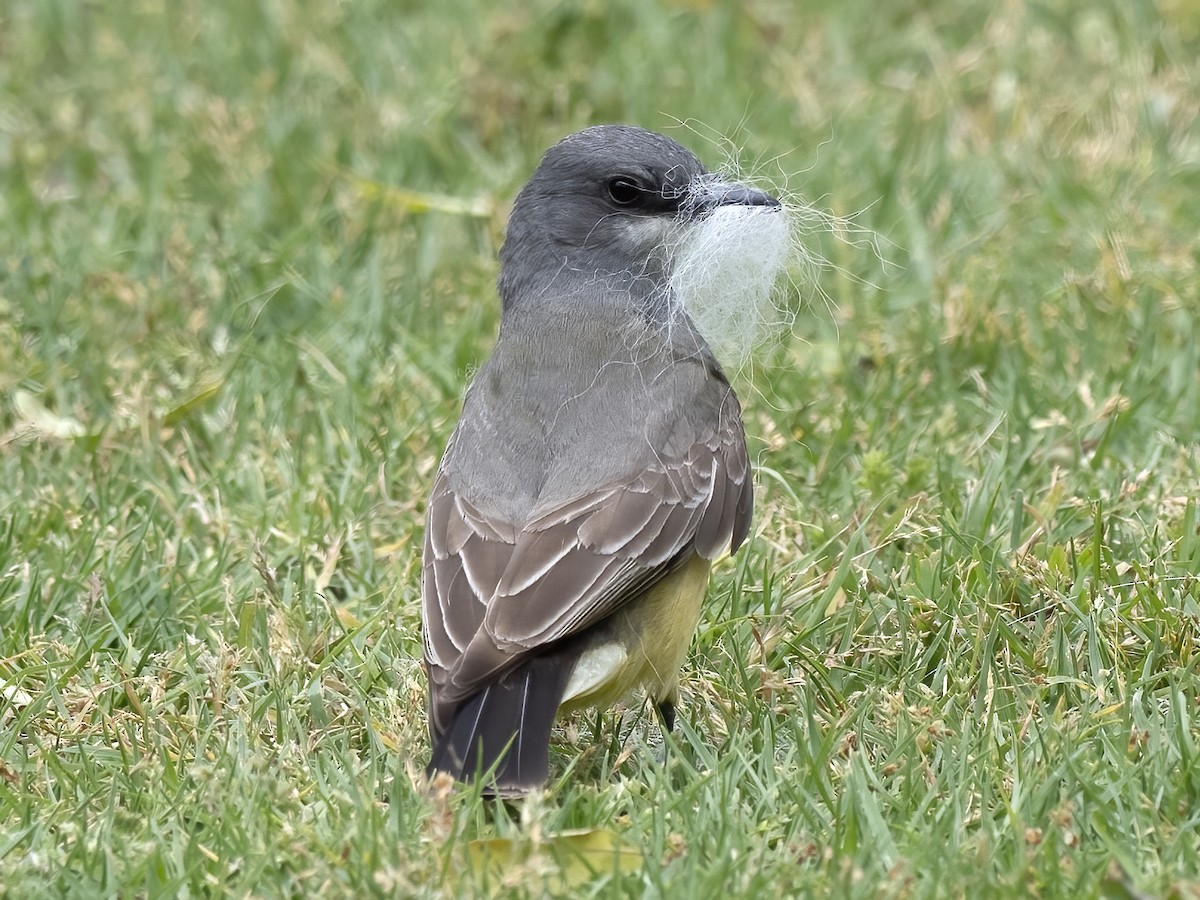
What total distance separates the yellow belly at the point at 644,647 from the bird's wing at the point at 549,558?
69 mm

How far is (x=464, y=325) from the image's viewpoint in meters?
7.54

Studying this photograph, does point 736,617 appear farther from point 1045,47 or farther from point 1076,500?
point 1045,47

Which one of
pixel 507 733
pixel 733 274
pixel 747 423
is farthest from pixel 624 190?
pixel 507 733

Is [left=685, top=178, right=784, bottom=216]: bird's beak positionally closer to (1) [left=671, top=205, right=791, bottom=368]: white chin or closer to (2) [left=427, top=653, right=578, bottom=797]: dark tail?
(1) [left=671, top=205, right=791, bottom=368]: white chin

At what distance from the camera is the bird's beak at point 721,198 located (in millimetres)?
5746

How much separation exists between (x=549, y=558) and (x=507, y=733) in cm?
51

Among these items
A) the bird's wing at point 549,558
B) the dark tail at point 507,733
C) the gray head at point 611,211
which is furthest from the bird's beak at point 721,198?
the dark tail at point 507,733

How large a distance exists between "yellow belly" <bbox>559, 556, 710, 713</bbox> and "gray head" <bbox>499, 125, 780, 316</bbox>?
1129mm

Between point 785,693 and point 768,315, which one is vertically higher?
point 768,315

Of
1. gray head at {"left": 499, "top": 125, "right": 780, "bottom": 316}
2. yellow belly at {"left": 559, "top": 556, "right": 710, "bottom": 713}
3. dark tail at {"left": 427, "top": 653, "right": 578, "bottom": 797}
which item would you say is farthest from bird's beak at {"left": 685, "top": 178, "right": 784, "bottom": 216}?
dark tail at {"left": 427, "top": 653, "right": 578, "bottom": 797}

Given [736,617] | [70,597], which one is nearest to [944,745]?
[736,617]

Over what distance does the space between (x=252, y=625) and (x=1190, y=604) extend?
280 cm

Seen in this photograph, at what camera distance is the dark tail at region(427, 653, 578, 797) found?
438cm

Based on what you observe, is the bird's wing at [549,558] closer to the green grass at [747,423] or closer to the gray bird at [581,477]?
the gray bird at [581,477]
